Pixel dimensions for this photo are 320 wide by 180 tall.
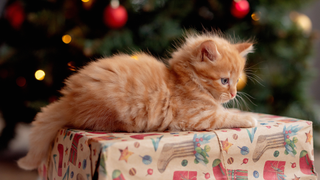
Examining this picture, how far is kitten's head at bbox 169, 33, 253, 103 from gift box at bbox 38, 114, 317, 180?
17 cm

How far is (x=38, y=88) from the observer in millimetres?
1455

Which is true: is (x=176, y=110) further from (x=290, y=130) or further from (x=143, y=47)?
(x=143, y=47)

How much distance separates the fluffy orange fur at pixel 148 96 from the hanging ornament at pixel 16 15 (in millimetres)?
742

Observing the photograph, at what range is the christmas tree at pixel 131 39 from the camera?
1.24 meters

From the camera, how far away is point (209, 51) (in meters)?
0.82

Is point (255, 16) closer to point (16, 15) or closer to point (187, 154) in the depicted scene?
point (187, 154)

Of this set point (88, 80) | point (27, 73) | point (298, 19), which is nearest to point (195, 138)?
point (88, 80)

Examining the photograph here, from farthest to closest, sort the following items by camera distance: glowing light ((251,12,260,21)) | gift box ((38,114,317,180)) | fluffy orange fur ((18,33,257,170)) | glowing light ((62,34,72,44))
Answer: glowing light ((251,12,260,21)), glowing light ((62,34,72,44)), fluffy orange fur ((18,33,257,170)), gift box ((38,114,317,180))

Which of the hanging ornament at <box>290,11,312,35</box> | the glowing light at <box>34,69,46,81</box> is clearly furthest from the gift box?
the hanging ornament at <box>290,11,312,35</box>

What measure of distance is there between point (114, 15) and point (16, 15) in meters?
0.58

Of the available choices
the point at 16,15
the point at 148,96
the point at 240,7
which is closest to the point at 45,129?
the point at 148,96

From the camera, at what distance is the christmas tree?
1.24 meters

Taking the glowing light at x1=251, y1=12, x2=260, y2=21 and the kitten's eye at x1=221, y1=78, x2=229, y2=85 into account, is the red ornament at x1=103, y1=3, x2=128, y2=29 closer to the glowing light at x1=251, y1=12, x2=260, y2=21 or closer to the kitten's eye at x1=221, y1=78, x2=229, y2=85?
the kitten's eye at x1=221, y1=78, x2=229, y2=85

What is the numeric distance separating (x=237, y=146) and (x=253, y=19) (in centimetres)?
99
